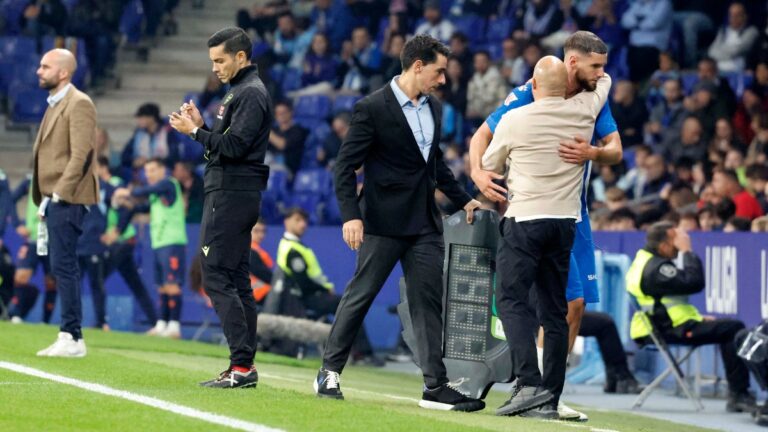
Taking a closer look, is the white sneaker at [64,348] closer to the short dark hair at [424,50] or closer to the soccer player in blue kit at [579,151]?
the soccer player in blue kit at [579,151]

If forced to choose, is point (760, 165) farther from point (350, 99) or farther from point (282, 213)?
point (350, 99)

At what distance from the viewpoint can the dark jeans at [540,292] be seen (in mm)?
8688

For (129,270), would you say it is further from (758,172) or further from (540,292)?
(540,292)

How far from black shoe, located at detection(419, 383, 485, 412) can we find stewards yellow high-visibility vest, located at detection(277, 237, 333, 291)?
23.7 ft

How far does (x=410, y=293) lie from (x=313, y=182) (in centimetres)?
1291

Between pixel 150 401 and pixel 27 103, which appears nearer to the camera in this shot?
pixel 150 401

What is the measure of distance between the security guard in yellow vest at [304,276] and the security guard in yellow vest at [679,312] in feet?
13.0

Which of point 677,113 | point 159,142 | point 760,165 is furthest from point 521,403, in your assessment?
point 159,142

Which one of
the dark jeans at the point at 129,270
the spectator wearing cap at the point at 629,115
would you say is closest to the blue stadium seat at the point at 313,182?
the dark jeans at the point at 129,270

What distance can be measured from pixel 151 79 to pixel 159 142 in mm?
4340

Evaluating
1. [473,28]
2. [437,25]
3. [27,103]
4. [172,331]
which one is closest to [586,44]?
[172,331]

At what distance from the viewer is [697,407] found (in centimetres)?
1276

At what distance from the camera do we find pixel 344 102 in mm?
23562

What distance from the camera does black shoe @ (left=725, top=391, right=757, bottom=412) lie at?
1257 centimetres
